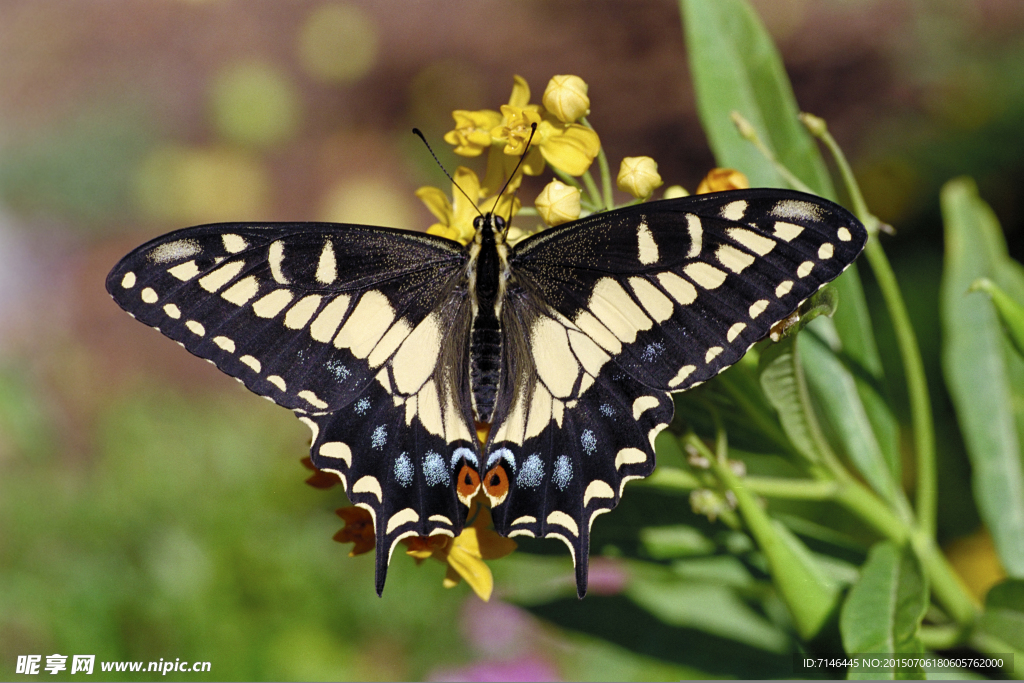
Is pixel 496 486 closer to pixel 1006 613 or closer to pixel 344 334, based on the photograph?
pixel 344 334

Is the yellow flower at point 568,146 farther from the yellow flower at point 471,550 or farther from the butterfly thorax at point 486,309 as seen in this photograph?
the yellow flower at point 471,550

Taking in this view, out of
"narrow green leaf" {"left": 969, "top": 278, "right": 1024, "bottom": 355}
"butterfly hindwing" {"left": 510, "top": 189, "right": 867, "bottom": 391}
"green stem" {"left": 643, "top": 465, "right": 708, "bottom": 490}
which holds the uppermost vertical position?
"butterfly hindwing" {"left": 510, "top": 189, "right": 867, "bottom": 391}

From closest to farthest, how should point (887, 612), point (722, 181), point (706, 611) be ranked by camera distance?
point (887, 612), point (722, 181), point (706, 611)

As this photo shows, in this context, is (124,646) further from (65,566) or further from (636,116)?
(636,116)

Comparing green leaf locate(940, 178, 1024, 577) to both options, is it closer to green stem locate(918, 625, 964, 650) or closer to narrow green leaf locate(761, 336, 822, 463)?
green stem locate(918, 625, 964, 650)

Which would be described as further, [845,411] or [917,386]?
[845,411]

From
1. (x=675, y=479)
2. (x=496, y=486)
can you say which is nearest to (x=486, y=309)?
(x=496, y=486)

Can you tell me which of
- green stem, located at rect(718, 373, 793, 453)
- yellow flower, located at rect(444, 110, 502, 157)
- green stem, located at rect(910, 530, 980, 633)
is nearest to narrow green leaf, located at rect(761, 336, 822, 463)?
green stem, located at rect(718, 373, 793, 453)
